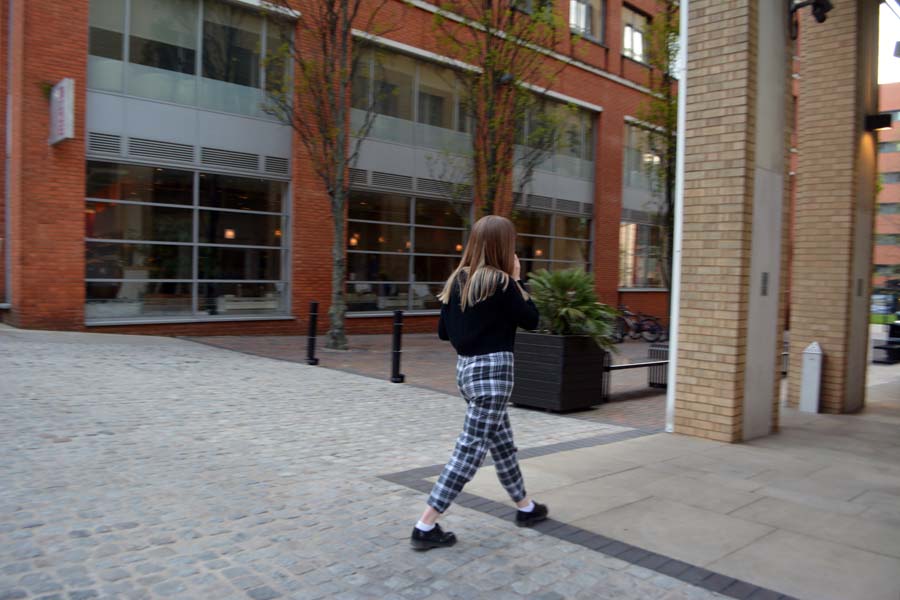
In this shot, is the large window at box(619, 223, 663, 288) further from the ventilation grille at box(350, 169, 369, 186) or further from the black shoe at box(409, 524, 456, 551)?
the black shoe at box(409, 524, 456, 551)

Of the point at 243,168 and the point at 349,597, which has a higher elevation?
the point at 243,168

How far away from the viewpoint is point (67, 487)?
4.93 meters

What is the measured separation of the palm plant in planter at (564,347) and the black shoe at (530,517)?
404 centimetres

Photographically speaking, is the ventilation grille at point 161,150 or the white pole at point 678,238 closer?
the white pole at point 678,238

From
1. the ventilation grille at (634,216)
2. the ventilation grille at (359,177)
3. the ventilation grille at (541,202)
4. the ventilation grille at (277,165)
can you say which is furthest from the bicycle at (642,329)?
the ventilation grille at (277,165)

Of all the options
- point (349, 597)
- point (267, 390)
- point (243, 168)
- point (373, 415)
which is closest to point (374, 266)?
point (243, 168)

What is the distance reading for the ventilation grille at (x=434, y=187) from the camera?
63.3ft

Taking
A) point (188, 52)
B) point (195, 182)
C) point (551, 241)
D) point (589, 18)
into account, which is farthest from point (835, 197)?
point (589, 18)

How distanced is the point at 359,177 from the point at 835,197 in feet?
37.4

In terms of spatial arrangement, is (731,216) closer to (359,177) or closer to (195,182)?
(195,182)

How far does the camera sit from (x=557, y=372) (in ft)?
27.9

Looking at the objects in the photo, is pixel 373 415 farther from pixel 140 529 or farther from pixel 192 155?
pixel 192 155

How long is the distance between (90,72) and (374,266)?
302 inches

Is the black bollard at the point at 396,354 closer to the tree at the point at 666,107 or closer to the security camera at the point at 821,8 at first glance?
the security camera at the point at 821,8
